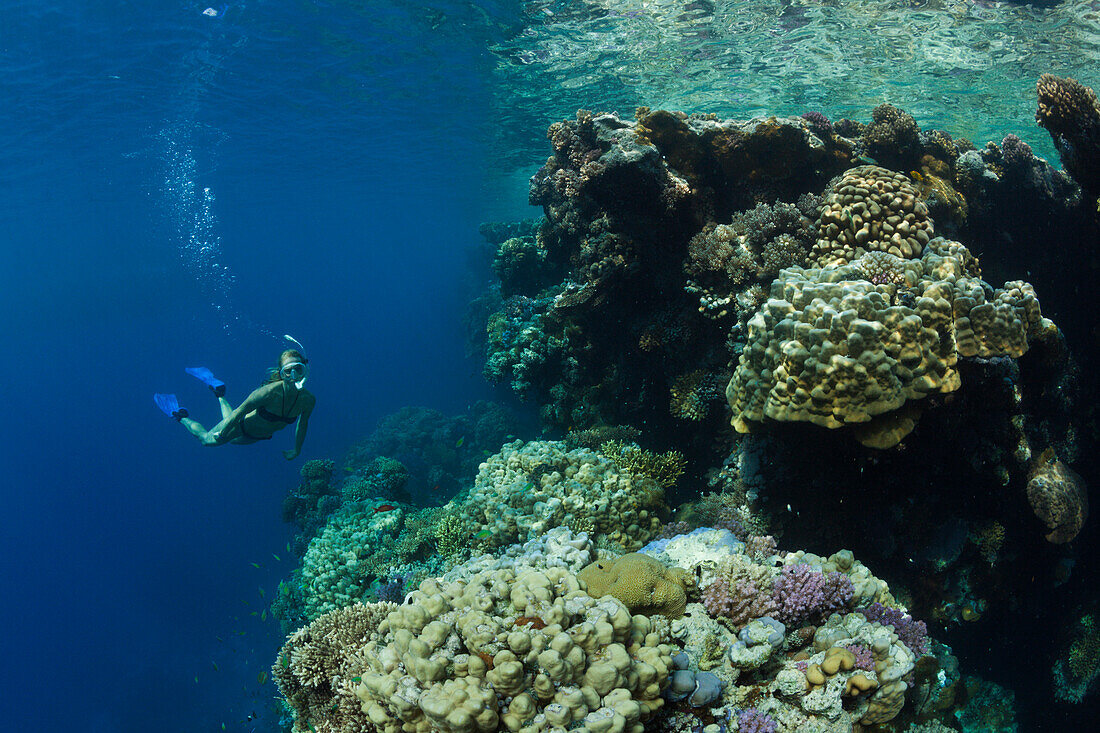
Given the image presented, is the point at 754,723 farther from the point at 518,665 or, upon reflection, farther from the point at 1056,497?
the point at 1056,497

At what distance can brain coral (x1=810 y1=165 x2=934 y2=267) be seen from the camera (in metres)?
5.86

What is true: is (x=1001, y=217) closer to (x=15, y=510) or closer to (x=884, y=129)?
(x=884, y=129)

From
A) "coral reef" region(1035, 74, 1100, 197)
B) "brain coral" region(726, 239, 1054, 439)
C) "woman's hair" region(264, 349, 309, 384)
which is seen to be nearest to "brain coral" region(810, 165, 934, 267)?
"brain coral" region(726, 239, 1054, 439)

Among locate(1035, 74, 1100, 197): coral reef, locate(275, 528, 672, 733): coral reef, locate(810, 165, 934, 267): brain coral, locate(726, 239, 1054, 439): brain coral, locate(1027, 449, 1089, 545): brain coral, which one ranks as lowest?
locate(1027, 449, 1089, 545): brain coral

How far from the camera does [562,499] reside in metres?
6.60

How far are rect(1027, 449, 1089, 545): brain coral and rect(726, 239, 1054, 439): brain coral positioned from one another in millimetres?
2282

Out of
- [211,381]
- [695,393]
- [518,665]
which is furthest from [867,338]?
[211,381]

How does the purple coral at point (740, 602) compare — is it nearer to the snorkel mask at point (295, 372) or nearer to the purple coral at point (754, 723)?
the purple coral at point (754, 723)

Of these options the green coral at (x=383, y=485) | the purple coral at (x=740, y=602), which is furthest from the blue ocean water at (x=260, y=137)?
the purple coral at (x=740, y=602)

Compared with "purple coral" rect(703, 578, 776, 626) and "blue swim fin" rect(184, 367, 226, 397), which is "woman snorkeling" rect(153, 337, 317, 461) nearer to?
"blue swim fin" rect(184, 367, 226, 397)

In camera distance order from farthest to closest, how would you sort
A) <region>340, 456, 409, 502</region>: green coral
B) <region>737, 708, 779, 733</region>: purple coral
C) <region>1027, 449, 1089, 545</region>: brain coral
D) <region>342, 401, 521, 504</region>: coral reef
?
1. <region>342, 401, 521, 504</region>: coral reef
2. <region>340, 456, 409, 502</region>: green coral
3. <region>1027, 449, 1089, 545</region>: brain coral
4. <region>737, 708, 779, 733</region>: purple coral

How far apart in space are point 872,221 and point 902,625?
14.7ft

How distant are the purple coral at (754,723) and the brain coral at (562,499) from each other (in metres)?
3.14

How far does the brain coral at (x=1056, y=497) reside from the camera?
6.02 metres
